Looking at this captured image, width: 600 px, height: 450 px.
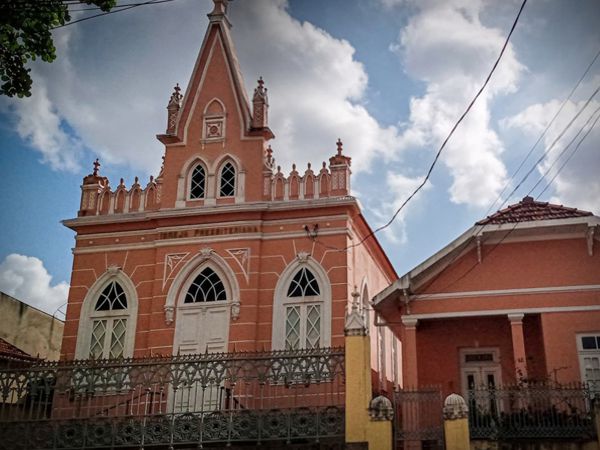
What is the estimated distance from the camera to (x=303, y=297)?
793 inches

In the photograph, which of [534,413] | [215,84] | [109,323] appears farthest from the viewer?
[215,84]

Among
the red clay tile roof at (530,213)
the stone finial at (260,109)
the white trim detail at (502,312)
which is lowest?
the white trim detail at (502,312)

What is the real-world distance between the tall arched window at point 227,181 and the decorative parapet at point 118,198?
178 cm

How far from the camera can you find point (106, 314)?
21359 millimetres

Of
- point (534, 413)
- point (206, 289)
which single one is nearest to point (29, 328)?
point (206, 289)

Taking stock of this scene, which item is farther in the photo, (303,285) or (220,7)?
(220,7)

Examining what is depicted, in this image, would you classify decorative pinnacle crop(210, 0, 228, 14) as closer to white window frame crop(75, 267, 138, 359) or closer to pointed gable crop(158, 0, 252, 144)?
pointed gable crop(158, 0, 252, 144)

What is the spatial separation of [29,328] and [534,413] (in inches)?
708

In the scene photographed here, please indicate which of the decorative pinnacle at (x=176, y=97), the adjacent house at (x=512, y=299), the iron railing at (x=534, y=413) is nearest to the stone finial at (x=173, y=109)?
the decorative pinnacle at (x=176, y=97)

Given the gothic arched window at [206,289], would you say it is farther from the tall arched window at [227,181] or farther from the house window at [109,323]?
the tall arched window at [227,181]

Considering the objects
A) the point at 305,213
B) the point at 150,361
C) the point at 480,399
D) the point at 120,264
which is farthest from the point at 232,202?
the point at 480,399

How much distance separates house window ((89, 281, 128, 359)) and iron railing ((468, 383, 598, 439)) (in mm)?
9462

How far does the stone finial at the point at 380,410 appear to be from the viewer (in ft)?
44.1

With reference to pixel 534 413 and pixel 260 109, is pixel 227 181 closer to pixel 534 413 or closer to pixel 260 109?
pixel 260 109
